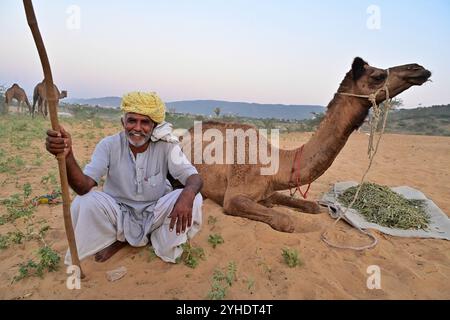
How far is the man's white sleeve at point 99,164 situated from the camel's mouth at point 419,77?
2916mm

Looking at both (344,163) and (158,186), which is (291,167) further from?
(344,163)

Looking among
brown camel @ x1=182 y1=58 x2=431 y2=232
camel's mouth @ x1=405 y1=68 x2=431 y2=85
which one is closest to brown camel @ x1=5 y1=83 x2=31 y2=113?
brown camel @ x1=182 y1=58 x2=431 y2=232

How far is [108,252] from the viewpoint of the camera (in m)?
2.86

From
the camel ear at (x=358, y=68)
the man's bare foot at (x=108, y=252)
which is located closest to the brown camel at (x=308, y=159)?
the camel ear at (x=358, y=68)

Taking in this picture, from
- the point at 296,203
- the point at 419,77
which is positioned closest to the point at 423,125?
the point at 296,203

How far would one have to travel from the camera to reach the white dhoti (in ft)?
8.48

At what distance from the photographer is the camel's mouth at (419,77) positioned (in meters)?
3.22

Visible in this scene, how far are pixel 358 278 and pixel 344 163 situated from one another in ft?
20.0

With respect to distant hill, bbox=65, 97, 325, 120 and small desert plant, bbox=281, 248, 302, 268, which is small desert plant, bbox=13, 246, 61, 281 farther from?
distant hill, bbox=65, 97, 325, 120

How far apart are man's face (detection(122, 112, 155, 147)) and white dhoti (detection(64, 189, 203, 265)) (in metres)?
0.51

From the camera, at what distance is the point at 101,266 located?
2.73m

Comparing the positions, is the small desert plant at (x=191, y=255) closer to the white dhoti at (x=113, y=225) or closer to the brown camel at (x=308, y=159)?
the white dhoti at (x=113, y=225)
